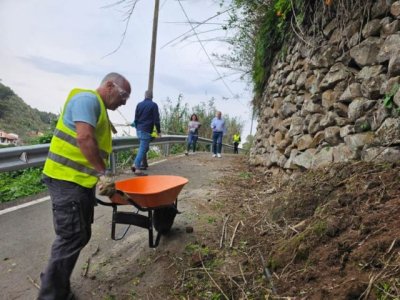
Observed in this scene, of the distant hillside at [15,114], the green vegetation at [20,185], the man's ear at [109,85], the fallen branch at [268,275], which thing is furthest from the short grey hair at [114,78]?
the distant hillside at [15,114]

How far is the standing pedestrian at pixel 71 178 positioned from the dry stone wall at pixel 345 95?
2.93 metres

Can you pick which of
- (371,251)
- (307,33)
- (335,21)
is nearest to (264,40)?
(307,33)

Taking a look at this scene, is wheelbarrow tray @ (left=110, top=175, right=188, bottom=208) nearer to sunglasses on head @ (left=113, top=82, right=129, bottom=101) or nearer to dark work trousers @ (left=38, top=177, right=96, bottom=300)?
dark work trousers @ (left=38, top=177, right=96, bottom=300)

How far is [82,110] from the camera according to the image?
123 inches

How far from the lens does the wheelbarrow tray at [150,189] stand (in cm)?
366

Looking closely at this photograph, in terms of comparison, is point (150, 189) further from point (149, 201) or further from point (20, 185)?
point (20, 185)

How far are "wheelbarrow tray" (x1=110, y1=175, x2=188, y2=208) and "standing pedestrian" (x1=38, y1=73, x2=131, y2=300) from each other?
40cm

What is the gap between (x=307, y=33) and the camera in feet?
22.4

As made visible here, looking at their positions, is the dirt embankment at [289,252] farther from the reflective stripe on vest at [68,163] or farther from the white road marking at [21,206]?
the white road marking at [21,206]

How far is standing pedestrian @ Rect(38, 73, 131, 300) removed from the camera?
3.14m

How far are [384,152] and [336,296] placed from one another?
2005mm

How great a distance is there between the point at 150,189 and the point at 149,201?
0.56 metres

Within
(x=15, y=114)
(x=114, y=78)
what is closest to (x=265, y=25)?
(x=114, y=78)

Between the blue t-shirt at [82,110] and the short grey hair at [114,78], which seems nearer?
the blue t-shirt at [82,110]
